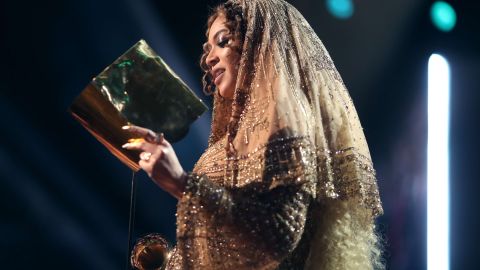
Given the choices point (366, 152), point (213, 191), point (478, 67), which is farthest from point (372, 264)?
point (478, 67)

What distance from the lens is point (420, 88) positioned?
116 inches

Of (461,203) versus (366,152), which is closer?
(366,152)

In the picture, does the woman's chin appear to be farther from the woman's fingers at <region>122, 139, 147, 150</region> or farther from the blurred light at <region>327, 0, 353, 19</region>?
the blurred light at <region>327, 0, 353, 19</region>

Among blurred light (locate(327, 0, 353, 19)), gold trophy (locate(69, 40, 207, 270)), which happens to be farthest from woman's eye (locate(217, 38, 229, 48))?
blurred light (locate(327, 0, 353, 19))

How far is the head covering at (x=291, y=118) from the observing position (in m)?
1.21

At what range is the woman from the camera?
1.17 metres

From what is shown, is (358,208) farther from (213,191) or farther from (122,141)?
(122,141)

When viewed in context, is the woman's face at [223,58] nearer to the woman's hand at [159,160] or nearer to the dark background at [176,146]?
the woman's hand at [159,160]

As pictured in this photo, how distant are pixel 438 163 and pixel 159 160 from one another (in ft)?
7.09

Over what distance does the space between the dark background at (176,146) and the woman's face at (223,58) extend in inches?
50.7

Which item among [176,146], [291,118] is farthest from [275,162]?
[176,146]

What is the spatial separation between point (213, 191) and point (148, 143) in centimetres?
17

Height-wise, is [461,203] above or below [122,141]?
below

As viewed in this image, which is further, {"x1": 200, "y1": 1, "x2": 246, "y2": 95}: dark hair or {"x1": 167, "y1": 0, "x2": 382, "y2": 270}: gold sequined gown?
{"x1": 200, "y1": 1, "x2": 246, "y2": 95}: dark hair
